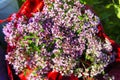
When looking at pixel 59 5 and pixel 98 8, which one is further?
pixel 98 8

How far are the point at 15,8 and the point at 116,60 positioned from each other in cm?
63

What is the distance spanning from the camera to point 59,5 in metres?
1.68

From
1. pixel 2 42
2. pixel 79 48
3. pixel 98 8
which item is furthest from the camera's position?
pixel 98 8

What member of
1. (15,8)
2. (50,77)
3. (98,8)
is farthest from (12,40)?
(98,8)

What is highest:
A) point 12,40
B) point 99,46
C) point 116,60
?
point 12,40

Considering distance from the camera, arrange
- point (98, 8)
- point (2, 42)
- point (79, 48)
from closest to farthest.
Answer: point (79, 48), point (2, 42), point (98, 8)

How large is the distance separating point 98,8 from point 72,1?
1.64 ft

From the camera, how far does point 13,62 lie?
1.61 m

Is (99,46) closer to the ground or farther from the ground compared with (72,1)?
closer to the ground

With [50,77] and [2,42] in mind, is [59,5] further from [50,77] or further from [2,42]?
[2,42]

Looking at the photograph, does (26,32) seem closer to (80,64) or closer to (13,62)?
(13,62)

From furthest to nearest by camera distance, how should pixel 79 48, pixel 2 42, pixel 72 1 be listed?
1. pixel 2 42
2. pixel 72 1
3. pixel 79 48

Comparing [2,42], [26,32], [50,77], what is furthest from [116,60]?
[2,42]

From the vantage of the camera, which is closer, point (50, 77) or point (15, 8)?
point (50, 77)
